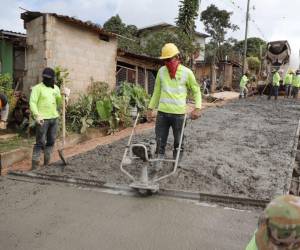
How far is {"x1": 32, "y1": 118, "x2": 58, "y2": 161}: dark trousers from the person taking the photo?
21.1ft

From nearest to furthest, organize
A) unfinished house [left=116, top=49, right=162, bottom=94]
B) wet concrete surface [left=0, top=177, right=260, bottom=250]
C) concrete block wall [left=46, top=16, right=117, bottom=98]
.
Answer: wet concrete surface [left=0, top=177, right=260, bottom=250] → concrete block wall [left=46, top=16, right=117, bottom=98] → unfinished house [left=116, top=49, right=162, bottom=94]

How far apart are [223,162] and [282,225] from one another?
5.30m

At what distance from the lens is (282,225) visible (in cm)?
152

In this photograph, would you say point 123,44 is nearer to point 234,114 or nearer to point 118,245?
point 234,114

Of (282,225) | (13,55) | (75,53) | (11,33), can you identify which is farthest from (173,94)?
(11,33)

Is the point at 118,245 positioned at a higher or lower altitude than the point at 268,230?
lower

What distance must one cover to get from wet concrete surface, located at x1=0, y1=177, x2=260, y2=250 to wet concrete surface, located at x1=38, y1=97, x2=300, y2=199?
784mm

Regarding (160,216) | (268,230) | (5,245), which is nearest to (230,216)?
(160,216)

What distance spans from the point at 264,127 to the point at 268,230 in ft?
33.1

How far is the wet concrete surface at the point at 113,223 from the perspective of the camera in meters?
3.69

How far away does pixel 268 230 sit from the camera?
5.16ft

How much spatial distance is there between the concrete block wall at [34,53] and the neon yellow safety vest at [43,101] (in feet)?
14.2

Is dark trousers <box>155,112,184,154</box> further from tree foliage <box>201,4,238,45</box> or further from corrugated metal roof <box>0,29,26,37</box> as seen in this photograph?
tree foliage <box>201,4,238,45</box>

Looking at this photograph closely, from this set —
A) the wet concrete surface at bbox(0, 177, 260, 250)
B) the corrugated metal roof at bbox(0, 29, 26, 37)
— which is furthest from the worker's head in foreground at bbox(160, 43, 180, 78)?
the corrugated metal roof at bbox(0, 29, 26, 37)
